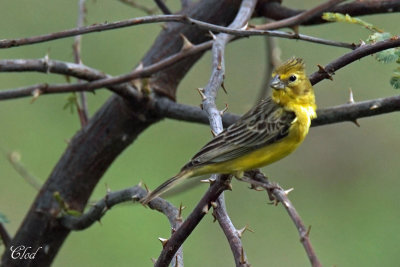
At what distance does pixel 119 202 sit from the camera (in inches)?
147

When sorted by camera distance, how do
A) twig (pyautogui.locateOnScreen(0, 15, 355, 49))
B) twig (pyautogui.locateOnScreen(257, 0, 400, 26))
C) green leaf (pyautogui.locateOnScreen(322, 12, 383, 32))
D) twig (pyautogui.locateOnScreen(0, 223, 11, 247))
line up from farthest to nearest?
1. twig (pyautogui.locateOnScreen(0, 223, 11, 247))
2. twig (pyautogui.locateOnScreen(257, 0, 400, 26))
3. green leaf (pyautogui.locateOnScreen(322, 12, 383, 32))
4. twig (pyautogui.locateOnScreen(0, 15, 355, 49))

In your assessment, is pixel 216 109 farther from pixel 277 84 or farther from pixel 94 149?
pixel 94 149

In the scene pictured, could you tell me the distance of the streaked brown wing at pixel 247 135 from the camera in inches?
120

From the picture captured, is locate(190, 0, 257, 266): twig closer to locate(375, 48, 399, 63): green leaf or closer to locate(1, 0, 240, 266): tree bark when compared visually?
locate(1, 0, 240, 266): tree bark

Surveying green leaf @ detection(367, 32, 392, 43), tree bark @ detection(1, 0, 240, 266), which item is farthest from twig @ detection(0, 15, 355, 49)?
tree bark @ detection(1, 0, 240, 266)

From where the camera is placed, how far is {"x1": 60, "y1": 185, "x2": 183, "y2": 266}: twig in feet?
10.1

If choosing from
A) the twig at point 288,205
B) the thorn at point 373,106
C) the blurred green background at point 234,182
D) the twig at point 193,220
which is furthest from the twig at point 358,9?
the blurred green background at point 234,182

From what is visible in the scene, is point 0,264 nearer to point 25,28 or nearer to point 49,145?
point 49,145

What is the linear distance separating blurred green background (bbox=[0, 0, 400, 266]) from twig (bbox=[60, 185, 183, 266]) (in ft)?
10.5

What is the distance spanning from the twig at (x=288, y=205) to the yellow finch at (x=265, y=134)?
0.05m

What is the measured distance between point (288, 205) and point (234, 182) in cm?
552

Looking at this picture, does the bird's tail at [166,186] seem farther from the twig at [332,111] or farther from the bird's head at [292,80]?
the twig at [332,111]

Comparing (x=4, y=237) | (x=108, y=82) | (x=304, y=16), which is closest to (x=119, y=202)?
(x=108, y=82)

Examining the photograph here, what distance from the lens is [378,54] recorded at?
300 cm
